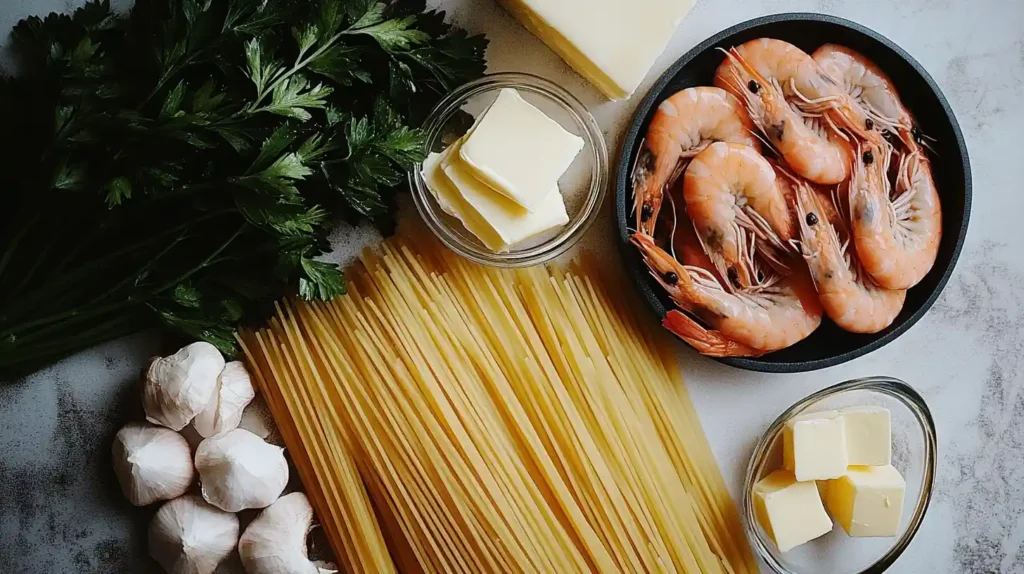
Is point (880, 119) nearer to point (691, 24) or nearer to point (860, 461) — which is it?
point (691, 24)

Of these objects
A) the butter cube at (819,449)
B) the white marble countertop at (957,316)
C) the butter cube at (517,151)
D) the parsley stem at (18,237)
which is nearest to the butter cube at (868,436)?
the butter cube at (819,449)

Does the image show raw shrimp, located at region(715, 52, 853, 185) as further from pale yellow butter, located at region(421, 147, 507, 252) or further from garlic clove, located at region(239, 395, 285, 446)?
garlic clove, located at region(239, 395, 285, 446)

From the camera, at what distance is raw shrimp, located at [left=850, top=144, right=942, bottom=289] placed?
1.58 metres

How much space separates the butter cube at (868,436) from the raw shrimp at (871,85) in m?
0.54

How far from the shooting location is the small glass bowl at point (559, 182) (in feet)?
5.31

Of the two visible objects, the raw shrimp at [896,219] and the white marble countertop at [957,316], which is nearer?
the raw shrimp at [896,219]

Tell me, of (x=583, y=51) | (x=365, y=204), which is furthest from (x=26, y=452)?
(x=583, y=51)

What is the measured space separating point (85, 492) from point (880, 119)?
177 centimetres

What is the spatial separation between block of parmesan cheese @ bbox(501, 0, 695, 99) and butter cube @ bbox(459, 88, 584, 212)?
15 cm

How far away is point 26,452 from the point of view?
5.36 ft

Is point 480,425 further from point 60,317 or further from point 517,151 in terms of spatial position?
point 60,317

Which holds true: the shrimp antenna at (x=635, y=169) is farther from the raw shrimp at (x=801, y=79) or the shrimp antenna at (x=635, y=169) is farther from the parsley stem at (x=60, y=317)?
the parsley stem at (x=60, y=317)

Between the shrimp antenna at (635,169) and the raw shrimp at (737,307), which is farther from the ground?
the shrimp antenna at (635,169)

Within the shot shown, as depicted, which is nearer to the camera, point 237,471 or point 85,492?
point 237,471
